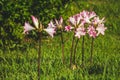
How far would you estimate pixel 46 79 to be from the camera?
5637mm

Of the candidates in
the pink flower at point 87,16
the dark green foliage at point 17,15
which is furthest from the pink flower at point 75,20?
the dark green foliage at point 17,15

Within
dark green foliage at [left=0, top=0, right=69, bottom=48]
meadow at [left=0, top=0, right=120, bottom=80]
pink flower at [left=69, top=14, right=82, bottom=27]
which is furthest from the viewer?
dark green foliage at [left=0, top=0, right=69, bottom=48]

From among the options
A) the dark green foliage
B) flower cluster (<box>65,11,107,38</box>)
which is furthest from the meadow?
flower cluster (<box>65,11,107,38</box>)

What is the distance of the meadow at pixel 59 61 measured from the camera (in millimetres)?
5855

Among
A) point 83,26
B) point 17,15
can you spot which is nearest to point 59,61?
point 83,26

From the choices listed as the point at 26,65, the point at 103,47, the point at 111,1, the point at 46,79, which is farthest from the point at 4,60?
the point at 111,1

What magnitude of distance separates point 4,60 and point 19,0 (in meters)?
1.82

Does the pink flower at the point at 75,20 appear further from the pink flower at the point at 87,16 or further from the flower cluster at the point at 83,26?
the pink flower at the point at 87,16

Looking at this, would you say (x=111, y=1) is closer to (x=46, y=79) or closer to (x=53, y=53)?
(x=53, y=53)

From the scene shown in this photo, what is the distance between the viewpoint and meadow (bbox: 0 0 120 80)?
5855 millimetres

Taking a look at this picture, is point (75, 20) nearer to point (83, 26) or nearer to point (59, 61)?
point (83, 26)

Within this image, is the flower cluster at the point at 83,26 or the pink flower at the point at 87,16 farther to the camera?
the pink flower at the point at 87,16

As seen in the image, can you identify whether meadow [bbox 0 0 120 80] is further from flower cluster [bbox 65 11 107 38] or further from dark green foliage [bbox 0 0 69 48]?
flower cluster [bbox 65 11 107 38]

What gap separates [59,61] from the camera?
682cm
